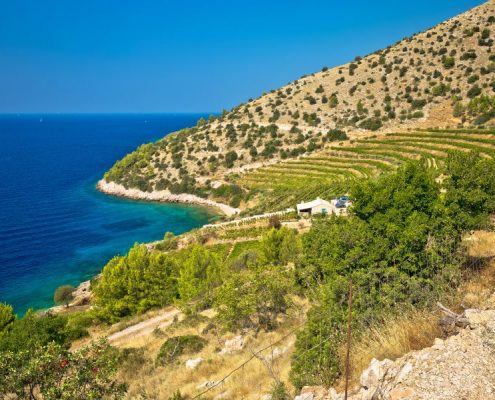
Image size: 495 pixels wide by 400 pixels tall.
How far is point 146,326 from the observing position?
32562mm

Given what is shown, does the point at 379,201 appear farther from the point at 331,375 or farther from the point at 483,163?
the point at 331,375

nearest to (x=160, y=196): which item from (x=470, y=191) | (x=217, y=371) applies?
(x=217, y=371)

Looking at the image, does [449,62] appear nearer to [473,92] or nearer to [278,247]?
[473,92]

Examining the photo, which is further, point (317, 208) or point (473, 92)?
point (473, 92)

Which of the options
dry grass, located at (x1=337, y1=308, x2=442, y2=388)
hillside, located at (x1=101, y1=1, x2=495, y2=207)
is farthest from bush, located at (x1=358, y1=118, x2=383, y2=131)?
dry grass, located at (x1=337, y1=308, x2=442, y2=388)

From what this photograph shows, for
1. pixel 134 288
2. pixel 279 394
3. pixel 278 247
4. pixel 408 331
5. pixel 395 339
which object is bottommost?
pixel 134 288

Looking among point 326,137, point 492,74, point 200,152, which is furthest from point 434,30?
point 200,152

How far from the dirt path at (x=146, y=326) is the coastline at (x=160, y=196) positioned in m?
47.0

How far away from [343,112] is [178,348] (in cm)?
9691

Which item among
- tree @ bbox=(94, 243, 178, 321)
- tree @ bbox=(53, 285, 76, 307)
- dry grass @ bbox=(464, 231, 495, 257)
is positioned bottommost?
tree @ bbox=(53, 285, 76, 307)

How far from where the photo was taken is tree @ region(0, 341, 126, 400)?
10.6 meters

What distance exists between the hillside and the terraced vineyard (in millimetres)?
6175

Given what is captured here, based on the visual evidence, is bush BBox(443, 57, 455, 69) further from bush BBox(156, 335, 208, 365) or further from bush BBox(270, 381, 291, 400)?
bush BBox(270, 381, 291, 400)

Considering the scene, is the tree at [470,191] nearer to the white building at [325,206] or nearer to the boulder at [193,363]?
the boulder at [193,363]
